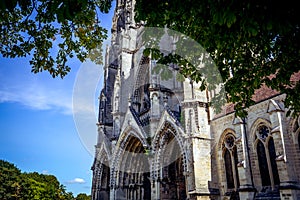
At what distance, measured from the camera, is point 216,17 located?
4609mm

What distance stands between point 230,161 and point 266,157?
2339 mm

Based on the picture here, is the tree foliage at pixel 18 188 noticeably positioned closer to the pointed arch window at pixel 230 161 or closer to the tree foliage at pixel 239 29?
the pointed arch window at pixel 230 161

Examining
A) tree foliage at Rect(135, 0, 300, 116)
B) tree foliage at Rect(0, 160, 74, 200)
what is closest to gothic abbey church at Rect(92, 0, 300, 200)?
tree foliage at Rect(135, 0, 300, 116)

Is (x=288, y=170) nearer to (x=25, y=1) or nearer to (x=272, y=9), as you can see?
(x=272, y=9)

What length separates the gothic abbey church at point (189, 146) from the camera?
13312mm

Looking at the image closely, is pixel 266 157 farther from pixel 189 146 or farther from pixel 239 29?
pixel 239 29

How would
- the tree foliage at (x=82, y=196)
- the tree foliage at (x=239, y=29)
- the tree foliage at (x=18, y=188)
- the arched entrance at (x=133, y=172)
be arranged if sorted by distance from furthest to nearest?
the tree foliage at (x=82, y=196), the tree foliage at (x=18, y=188), the arched entrance at (x=133, y=172), the tree foliage at (x=239, y=29)

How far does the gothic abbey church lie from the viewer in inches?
524

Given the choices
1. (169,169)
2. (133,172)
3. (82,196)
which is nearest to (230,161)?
(169,169)

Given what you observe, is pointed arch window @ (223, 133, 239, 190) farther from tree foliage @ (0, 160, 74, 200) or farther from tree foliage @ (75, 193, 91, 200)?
tree foliage @ (75, 193, 91, 200)

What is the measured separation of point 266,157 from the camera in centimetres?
1412

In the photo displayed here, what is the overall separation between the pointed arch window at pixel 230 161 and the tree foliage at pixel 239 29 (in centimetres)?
847

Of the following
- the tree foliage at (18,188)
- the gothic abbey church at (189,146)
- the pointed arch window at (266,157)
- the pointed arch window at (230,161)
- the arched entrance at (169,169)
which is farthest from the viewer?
the tree foliage at (18,188)

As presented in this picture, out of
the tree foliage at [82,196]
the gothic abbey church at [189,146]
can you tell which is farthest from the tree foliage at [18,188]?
the gothic abbey church at [189,146]
